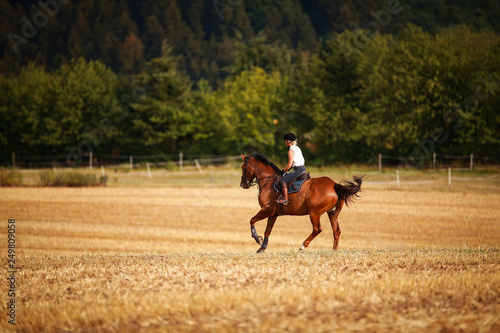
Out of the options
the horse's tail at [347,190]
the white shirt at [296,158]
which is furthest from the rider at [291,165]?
the horse's tail at [347,190]

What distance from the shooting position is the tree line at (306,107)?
44219mm

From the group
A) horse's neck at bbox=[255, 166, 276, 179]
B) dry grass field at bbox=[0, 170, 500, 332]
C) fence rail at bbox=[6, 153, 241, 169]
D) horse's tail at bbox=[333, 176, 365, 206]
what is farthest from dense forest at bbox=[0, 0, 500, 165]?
horse's neck at bbox=[255, 166, 276, 179]

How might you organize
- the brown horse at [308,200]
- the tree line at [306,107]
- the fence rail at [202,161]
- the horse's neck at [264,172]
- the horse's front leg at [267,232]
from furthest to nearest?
the tree line at [306,107], the fence rail at [202,161], the horse's neck at [264,172], the horse's front leg at [267,232], the brown horse at [308,200]

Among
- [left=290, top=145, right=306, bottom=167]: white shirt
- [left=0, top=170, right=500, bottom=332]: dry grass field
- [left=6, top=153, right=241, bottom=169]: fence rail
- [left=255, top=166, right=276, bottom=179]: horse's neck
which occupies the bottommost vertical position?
[left=0, top=170, right=500, bottom=332]: dry grass field

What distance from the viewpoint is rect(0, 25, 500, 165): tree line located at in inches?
1741

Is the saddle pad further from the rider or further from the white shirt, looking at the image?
the white shirt

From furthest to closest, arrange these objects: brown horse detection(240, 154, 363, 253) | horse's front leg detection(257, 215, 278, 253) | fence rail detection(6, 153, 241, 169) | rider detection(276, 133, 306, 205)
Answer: fence rail detection(6, 153, 241, 169)
horse's front leg detection(257, 215, 278, 253)
brown horse detection(240, 154, 363, 253)
rider detection(276, 133, 306, 205)

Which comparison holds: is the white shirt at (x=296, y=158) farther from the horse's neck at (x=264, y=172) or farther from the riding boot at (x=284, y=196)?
the horse's neck at (x=264, y=172)

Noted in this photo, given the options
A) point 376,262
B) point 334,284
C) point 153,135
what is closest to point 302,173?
point 376,262

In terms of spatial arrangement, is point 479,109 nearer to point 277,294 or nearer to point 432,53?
point 432,53

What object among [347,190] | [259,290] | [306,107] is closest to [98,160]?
[306,107]

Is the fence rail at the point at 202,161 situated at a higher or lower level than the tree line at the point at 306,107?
lower

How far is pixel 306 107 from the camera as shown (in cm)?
5306

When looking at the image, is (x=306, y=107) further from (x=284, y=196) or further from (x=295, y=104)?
(x=284, y=196)
